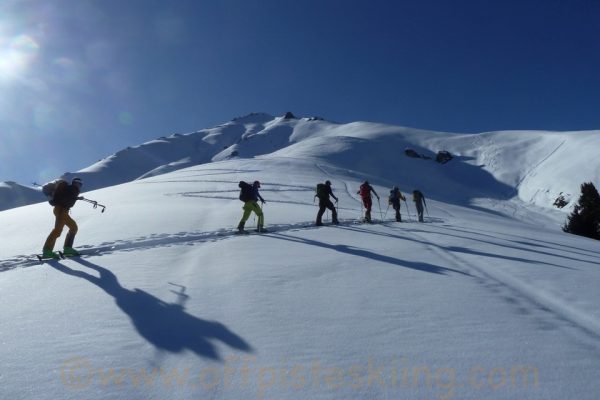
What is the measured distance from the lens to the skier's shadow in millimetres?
3697

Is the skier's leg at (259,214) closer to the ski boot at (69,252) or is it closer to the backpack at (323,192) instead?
the backpack at (323,192)

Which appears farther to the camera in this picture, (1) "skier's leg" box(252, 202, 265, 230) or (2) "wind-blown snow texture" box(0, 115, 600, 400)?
(1) "skier's leg" box(252, 202, 265, 230)

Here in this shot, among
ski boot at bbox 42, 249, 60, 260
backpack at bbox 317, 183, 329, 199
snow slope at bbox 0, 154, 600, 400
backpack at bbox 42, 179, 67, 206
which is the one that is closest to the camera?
snow slope at bbox 0, 154, 600, 400

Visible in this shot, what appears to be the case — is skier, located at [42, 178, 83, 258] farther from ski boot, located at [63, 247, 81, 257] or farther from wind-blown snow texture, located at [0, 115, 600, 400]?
wind-blown snow texture, located at [0, 115, 600, 400]

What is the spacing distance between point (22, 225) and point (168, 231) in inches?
266

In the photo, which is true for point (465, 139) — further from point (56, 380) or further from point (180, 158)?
point (180, 158)

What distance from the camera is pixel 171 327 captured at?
164 inches

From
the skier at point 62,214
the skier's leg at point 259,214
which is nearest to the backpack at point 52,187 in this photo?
the skier at point 62,214

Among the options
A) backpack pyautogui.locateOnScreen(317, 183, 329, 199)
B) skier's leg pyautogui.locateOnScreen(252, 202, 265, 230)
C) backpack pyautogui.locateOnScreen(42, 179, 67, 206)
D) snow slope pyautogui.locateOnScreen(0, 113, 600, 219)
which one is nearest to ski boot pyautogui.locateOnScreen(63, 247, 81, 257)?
backpack pyautogui.locateOnScreen(42, 179, 67, 206)

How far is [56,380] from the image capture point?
10.2 ft

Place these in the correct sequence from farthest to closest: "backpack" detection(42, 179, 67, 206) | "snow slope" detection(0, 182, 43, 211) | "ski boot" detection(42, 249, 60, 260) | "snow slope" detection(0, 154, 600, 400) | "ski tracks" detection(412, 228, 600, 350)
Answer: "snow slope" detection(0, 182, 43, 211) < "backpack" detection(42, 179, 67, 206) < "ski boot" detection(42, 249, 60, 260) < "ski tracks" detection(412, 228, 600, 350) < "snow slope" detection(0, 154, 600, 400)

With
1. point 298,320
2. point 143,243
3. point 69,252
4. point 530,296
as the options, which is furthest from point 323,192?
point 298,320

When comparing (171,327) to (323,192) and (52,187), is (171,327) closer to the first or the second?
(52,187)

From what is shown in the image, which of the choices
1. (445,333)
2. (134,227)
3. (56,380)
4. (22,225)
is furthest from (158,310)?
(22,225)
